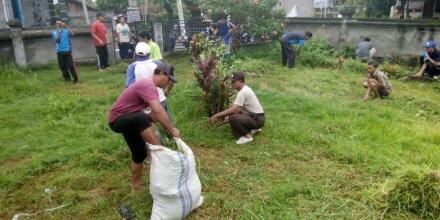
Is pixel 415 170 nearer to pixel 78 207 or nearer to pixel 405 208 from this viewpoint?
pixel 405 208

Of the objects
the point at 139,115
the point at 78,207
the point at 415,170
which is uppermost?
the point at 139,115

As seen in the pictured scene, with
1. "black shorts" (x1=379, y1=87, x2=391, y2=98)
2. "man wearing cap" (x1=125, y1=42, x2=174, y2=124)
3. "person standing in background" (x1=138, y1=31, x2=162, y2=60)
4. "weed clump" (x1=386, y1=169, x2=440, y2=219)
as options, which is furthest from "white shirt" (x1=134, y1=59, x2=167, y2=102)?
"black shorts" (x1=379, y1=87, x2=391, y2=98)

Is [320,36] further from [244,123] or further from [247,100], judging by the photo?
[244,123]

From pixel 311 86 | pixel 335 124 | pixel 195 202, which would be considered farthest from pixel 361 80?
pixel 195 202

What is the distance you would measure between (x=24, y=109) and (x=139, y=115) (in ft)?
14.2

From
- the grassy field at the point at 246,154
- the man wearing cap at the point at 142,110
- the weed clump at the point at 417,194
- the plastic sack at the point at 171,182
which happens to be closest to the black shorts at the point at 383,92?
the grassy field at the point at 246,154

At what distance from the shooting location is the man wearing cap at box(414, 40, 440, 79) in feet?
30.0

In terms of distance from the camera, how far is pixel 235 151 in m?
5.05

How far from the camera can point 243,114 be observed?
5281 millimetres

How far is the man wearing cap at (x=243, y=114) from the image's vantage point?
17.0 ft

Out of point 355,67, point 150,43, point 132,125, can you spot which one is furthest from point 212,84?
point 355,67

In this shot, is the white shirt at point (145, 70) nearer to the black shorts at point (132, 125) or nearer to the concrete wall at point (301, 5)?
the black shorts at point (132, 125)

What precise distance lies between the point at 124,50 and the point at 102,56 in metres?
1.06

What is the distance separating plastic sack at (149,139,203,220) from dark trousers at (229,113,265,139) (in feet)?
5.83
